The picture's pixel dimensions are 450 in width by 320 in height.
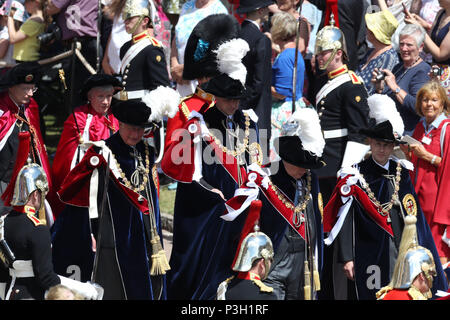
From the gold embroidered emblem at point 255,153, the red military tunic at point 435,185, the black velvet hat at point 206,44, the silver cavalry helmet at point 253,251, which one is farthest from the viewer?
the red military tunic at point 435,185

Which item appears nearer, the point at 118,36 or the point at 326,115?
the point at 326,115

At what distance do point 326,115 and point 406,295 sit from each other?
11.4 feet

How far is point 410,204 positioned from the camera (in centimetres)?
867

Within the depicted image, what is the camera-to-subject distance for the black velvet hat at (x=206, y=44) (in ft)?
30.8

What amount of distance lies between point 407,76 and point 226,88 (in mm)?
2639

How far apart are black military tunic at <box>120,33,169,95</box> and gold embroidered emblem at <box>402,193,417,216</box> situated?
2.86m

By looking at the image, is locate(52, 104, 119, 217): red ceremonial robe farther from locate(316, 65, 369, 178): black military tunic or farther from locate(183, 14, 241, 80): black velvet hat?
locate(316, 65, 369, 178): black military tunic

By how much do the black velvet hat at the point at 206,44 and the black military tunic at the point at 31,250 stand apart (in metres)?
2.44

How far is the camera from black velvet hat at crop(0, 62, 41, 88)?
9.78m

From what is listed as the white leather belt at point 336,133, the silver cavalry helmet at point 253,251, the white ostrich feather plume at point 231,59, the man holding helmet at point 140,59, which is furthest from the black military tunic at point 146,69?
the silver cavalry helmet at point 253,251

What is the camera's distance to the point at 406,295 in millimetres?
6820

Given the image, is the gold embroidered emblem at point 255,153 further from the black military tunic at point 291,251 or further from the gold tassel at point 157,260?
the gold tassel at point 157,260
